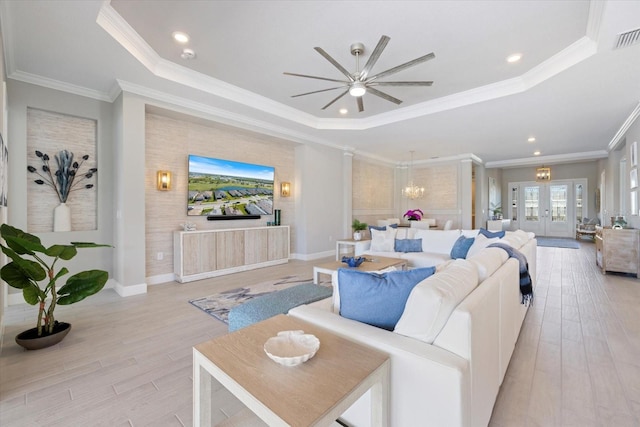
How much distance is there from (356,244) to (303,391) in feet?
14.8

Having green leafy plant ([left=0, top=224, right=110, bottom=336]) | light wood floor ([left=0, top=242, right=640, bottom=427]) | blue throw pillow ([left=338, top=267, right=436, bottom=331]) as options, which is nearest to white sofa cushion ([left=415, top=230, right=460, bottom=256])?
light wood floor ([left=0, top=242, right=640, bottom=427])

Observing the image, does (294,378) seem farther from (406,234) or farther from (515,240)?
(406,234)

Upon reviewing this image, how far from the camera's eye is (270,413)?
83cm

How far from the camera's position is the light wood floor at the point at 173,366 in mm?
1661

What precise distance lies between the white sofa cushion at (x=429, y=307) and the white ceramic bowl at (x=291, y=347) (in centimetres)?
43

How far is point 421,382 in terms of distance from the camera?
1104 mm

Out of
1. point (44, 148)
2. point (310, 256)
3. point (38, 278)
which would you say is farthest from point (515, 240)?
point (44, 148)

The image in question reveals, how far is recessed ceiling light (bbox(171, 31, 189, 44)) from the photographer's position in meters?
3.03

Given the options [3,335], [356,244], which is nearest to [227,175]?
[356,244]

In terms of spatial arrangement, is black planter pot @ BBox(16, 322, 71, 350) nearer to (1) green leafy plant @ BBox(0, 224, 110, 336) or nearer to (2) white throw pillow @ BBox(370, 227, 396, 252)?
(1) green leafy plant @ BBox(0, 224, 110, 336)

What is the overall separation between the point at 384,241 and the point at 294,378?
4274 mm

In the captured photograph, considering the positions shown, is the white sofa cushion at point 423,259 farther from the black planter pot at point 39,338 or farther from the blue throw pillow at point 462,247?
the black planter pot at point 39,338

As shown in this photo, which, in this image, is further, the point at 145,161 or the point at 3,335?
the point at 145,161

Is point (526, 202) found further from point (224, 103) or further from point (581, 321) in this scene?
point (224, 103)
